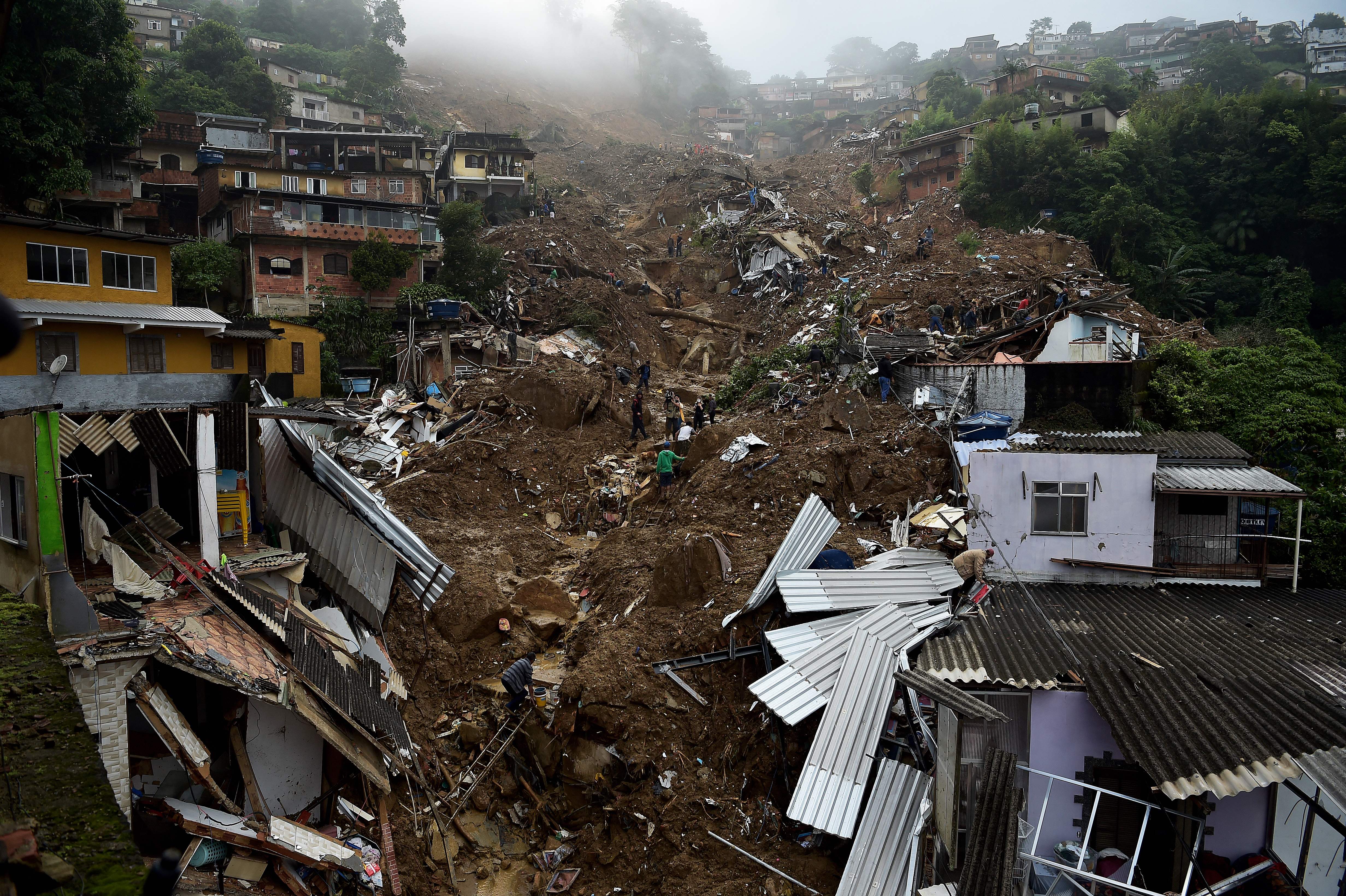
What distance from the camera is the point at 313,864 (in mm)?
7082

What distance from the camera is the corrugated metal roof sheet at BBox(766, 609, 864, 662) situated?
33.6 ft

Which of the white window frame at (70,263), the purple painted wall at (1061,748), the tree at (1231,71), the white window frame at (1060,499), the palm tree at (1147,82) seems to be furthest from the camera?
the tree at (1231,71)

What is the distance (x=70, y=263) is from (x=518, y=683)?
42.3 feet

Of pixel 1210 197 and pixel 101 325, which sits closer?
pixel 101 325

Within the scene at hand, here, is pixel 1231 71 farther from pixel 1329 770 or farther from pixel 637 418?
pixel 1329 770

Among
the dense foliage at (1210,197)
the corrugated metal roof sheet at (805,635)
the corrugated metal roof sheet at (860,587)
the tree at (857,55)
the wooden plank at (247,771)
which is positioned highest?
the tree at (857,55)

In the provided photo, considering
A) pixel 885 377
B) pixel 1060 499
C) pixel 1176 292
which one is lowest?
pixel 1060 499

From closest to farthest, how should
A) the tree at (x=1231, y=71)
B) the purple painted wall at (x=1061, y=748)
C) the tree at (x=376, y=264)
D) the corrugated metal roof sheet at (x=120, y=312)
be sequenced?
the purple painted wall at (x=1061, y=748), the corrugated metal roof sheet at (x=120, y=312), the tree at (x=376, y=264), the tree at (x=1231, y=71)

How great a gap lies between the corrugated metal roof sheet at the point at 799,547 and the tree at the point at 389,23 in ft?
198

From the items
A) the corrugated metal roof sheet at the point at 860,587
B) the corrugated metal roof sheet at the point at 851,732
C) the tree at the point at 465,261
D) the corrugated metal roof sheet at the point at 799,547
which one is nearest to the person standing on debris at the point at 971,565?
the corrugated metal roof sheet at the point at 860,587

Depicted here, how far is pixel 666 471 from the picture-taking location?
1712cm

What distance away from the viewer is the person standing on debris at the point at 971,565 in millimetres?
11320

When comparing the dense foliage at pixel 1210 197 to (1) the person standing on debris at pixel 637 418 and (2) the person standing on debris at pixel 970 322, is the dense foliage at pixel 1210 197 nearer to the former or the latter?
(2) the person standing on debris at pixel 970 322

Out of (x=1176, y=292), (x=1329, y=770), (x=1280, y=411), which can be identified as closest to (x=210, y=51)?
(x=1176, y=292)
